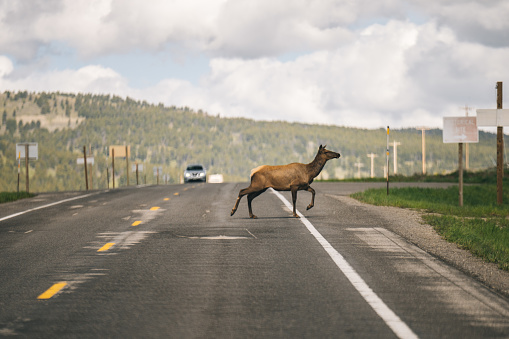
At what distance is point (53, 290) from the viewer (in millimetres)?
8398

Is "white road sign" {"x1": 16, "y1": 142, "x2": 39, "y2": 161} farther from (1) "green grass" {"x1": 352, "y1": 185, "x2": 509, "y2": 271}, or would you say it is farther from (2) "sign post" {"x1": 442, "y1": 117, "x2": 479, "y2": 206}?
(2) "sign post" {"x1": 442, "y1": 117, "x2": 479, "y2": 206}

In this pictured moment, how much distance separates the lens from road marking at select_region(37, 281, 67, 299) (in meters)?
8.04

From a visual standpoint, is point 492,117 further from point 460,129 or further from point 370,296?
point 370,296

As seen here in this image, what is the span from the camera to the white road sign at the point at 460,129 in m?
23.6

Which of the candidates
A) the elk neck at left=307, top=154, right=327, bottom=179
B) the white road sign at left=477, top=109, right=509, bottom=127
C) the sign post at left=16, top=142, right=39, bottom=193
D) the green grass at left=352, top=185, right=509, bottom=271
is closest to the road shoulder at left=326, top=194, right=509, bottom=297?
the green grass at left=352, top=185, right=509, bottom=271

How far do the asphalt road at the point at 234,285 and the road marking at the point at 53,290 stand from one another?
12 millimetres

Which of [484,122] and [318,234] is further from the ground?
[484,122]

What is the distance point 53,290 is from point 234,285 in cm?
212

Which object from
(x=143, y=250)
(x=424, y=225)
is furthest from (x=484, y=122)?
(x=143, y=250)

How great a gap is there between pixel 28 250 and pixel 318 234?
5411mm

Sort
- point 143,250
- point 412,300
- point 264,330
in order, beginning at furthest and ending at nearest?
point 143,250, point 412,300, point 264,330

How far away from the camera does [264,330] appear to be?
634 centimetres

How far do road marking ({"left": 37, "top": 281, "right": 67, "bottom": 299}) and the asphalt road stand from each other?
0.01 m

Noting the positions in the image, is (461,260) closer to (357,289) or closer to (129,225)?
(357,289)
